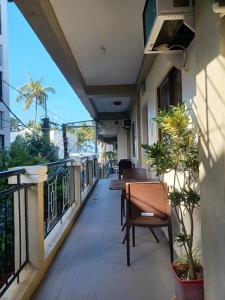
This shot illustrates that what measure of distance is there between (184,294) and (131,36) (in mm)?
3076

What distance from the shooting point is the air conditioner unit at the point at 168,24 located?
1.92 m

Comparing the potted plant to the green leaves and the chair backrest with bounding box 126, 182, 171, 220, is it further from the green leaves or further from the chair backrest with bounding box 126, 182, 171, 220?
the chair backrest with bounding box 126, 182, 171, 220

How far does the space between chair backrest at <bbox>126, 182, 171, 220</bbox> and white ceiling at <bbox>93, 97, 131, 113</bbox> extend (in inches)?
213

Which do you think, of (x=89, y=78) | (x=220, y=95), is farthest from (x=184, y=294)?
(x=89, y=78)

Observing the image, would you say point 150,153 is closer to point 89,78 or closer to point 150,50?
point 150,50

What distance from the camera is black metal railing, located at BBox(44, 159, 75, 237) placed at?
3.60m

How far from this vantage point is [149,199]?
2.94 meters

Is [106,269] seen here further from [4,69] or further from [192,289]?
[4,69]

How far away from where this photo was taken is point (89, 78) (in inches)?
240

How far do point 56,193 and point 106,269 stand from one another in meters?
1.56

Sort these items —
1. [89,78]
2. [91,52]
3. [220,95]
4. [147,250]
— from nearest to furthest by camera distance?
[220,95]
[147,250]
[91,52]
[89,78]

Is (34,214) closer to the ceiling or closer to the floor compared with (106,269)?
closer to the ceiling

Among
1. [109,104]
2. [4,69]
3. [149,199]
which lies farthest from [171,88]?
[4,69]

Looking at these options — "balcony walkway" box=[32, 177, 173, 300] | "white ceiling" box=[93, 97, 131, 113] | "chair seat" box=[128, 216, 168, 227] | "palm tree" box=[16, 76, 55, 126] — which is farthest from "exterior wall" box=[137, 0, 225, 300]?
"palm tree" box=[16, 76, 55, 126]
